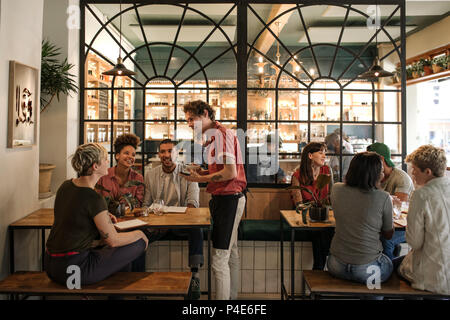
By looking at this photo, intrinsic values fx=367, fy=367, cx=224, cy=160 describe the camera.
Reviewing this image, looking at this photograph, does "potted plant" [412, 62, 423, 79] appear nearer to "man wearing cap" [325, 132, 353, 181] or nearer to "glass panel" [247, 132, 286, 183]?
"man wearing cap" [325, 132, 353, 181]

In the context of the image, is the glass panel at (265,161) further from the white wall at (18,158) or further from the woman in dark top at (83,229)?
the woman in dark top at (83,229)

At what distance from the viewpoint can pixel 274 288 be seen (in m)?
3.43

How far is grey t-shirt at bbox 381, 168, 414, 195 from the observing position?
322 centimetres

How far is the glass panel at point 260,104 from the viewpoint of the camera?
4.65 metres

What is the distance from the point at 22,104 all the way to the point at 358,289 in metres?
2.74

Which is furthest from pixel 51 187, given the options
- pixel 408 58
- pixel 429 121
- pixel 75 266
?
pixel 429 121

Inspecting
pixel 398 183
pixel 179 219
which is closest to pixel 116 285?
pixel 179 219

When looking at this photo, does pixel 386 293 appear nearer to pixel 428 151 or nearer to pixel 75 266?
pixel 428 151

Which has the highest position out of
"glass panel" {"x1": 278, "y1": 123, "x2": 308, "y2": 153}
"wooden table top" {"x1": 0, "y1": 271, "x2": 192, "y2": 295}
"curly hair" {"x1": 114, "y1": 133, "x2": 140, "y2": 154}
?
"glass panel" {"x1": 278, "y1": 123, "x2": 308, "y2": 153}

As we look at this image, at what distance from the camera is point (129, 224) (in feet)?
8.19

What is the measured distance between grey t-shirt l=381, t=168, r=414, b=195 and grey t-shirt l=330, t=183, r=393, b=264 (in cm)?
111

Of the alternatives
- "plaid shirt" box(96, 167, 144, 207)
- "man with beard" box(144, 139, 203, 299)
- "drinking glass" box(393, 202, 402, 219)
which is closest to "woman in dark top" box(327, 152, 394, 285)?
"drinking glass" box(393, 202, 402, 219)

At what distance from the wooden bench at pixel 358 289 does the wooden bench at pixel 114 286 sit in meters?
0.80

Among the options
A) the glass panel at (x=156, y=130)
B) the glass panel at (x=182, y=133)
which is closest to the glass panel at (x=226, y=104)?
the glass panel at (x=182, y=133)
